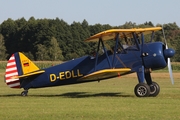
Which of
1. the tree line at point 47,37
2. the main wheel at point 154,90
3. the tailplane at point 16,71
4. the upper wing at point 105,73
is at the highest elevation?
the tree line at point 47,37

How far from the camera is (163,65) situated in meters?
17.1

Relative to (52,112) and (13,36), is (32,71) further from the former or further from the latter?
(13,36)

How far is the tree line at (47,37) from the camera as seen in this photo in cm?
9485

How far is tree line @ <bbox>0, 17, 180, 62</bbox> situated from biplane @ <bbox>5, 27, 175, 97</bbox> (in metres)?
68.9

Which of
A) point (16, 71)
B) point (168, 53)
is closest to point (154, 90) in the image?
point (168, 53)

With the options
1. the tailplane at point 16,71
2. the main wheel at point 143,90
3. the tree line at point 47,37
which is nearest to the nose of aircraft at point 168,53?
the main wheel at point 143,90

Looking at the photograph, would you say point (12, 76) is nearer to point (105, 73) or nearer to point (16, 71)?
point (16, 71)

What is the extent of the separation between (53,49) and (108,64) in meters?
70.5

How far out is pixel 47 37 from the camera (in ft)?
330

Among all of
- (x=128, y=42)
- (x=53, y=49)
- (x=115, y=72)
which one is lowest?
(x=115, y=72)

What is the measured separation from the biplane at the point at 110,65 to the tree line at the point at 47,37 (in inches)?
2713

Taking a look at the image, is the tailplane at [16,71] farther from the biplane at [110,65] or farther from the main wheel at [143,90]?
the main wheel at [143,90]

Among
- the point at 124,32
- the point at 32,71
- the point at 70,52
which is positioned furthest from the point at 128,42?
the point at 70,52

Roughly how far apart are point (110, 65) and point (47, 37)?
8366cm
